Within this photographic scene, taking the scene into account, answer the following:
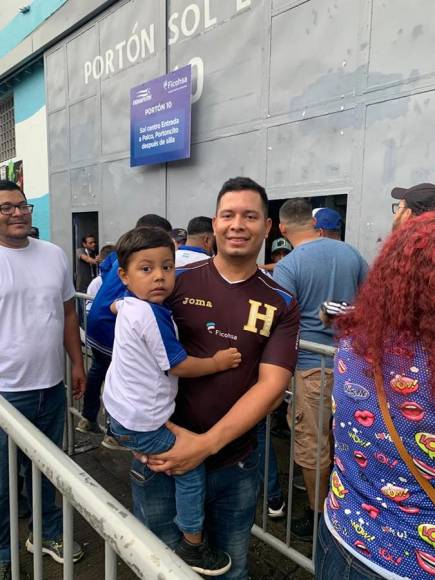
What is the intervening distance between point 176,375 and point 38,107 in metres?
11.5

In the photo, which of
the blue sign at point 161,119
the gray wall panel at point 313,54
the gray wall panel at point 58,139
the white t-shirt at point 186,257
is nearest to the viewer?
the white t-shirt at point 186,257

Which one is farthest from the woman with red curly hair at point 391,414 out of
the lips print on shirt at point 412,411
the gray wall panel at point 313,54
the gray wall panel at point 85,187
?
the gray wall panel at point 85,187

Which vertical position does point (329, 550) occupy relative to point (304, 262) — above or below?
below

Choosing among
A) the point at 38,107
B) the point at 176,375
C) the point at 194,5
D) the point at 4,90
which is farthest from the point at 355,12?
the point at 4,90

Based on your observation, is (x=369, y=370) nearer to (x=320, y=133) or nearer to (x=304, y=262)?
(x=304, y=262)

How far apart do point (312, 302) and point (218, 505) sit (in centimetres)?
155

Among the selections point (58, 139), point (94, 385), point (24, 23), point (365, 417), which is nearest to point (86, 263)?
point (58, 139)

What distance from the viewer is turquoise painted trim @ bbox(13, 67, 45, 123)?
10.9 m

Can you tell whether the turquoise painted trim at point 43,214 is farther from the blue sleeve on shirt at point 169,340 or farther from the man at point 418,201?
the blue sleeve on shirt at point 169,340

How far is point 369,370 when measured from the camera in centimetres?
112

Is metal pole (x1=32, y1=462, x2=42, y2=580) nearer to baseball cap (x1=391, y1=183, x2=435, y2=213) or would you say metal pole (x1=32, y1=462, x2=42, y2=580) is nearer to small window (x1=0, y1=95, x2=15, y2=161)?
baseball cap (x1=391, y1=183, x2=435, y2=213)

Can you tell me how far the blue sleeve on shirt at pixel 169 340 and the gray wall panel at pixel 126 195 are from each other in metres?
5.74

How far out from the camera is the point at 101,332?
2752 mm

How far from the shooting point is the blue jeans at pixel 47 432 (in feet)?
8.04
